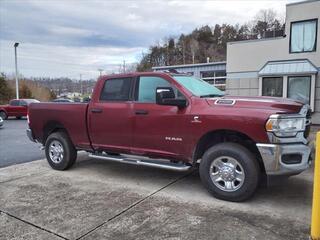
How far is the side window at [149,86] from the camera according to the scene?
18.3 feet

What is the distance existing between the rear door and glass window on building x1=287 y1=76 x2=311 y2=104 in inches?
466

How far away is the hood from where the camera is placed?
444 cm

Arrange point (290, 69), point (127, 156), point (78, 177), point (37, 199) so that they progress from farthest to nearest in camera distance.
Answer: point (290, 69) < point (78, 177) < point (127, 156) < point (37, 199)

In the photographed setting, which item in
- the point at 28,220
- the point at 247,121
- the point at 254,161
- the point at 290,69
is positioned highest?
the point at 290,69

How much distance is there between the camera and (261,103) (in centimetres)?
458

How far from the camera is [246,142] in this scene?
4859 mm

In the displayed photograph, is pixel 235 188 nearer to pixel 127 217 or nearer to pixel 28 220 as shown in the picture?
pixel 127 217

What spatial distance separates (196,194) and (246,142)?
114cm

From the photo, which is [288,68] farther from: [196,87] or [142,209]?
[142,209]

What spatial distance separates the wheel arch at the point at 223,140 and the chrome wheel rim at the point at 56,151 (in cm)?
314

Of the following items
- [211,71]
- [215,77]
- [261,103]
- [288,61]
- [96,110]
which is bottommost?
[96,110]

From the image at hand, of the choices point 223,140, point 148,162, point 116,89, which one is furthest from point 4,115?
point 223,140

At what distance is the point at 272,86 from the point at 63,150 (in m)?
12.7

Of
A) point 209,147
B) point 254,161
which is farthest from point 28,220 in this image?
point 254,161
